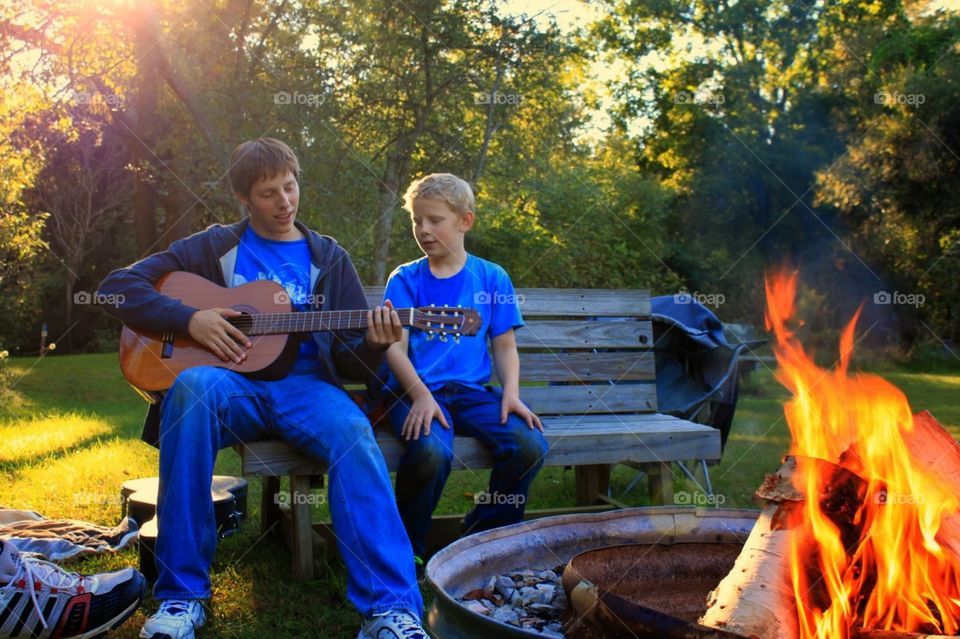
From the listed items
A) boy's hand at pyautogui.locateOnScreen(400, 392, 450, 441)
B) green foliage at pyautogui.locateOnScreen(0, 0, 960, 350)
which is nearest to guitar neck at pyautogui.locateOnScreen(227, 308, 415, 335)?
boy's hand at pyautogui.locateOnScreen(400, 392, 450, 441)

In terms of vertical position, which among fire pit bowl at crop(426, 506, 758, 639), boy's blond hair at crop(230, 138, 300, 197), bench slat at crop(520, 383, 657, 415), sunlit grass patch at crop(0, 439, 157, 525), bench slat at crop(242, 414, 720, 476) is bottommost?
sunlit grass patch at crop(0, 439, 157, 525)

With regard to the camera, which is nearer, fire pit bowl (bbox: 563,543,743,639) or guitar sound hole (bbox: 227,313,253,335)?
fire pit bowl (bbox: 563,543,743,639)

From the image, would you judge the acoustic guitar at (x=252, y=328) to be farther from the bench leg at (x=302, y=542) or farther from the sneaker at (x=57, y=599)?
the sneaker at (x=57, y=599)

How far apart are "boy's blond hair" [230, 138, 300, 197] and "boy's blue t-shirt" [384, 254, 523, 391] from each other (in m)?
0.63

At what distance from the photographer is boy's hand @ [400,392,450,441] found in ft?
10.4

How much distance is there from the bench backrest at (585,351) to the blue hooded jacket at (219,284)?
746 mm

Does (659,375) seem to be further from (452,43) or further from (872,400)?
(452,43)

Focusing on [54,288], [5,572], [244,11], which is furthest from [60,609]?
[54,288]

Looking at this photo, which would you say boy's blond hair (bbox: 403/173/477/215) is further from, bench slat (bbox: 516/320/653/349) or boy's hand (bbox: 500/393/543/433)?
bench slat (bbox: 516/320/653/349)

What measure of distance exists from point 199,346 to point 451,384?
955mm

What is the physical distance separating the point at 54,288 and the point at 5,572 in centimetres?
2110

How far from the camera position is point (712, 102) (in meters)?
21.7

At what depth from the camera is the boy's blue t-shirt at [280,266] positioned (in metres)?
3.33

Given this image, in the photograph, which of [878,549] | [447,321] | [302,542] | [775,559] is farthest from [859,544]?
[302,542]
